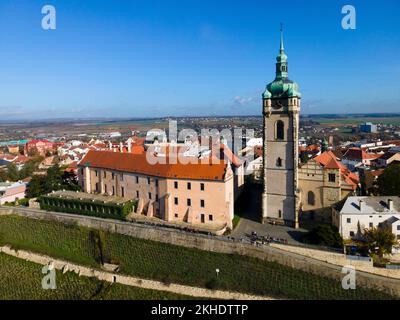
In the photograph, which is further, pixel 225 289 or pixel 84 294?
pixel 84 294

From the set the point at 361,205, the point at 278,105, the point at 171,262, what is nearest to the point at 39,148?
the point at 171,262

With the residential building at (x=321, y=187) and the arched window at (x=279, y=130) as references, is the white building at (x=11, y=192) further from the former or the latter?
the residential building at (x=321, y=187)

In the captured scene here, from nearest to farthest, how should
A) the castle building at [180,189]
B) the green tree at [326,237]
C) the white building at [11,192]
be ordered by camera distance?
the green tree at [326,237] → the castle building at [180,189] → the white building at [11,192]

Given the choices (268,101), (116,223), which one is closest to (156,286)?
(116,223)

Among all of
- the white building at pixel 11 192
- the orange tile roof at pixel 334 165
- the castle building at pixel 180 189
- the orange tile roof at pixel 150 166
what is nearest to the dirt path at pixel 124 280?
the castle building at pixel 180 189
